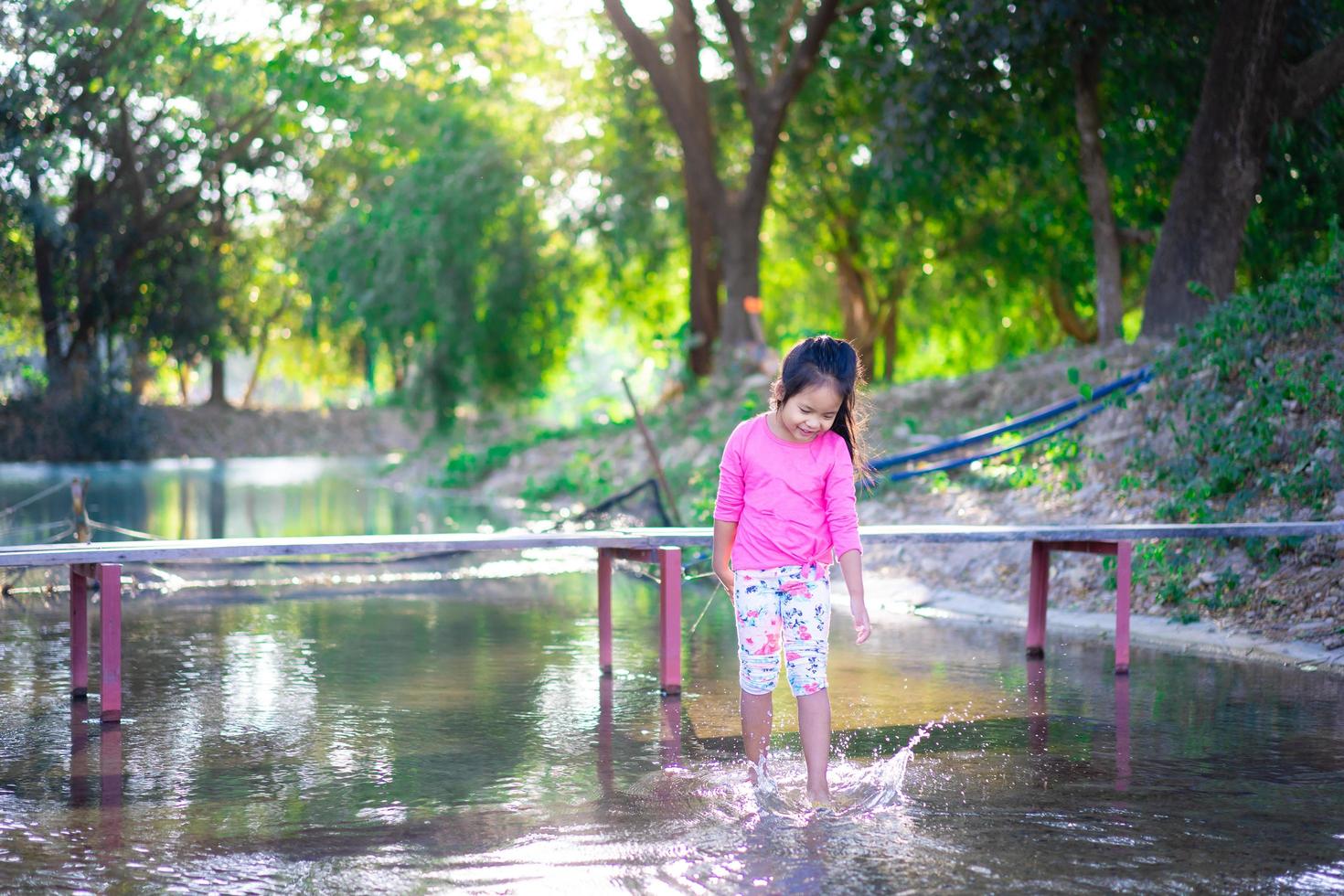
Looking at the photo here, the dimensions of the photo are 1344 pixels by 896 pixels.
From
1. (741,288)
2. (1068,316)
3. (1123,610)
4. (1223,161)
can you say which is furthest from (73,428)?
(1123,610)

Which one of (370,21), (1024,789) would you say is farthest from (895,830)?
(370,21)

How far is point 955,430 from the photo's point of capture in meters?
18.2

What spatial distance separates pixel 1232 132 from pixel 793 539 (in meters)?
13.0

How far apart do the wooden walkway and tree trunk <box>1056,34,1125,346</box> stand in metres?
10.4

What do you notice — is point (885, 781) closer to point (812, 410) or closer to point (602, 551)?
point (812, 410)

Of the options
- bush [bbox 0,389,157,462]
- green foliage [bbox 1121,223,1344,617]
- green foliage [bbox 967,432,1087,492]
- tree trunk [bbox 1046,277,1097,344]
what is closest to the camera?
green foliage [bbox 1121,223,1344,617]

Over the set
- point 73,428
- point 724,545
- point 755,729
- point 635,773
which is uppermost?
point 73,428

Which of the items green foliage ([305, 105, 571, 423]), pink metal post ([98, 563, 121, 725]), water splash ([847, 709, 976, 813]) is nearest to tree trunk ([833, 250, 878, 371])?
green foliage ([305, 105, 571, 423])

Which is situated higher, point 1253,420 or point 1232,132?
point 1232,132

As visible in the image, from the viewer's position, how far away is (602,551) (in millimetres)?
9133

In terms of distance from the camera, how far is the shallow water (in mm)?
4945

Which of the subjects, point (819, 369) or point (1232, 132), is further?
point (1232, 132)

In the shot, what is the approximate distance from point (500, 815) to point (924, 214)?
87.2 ft

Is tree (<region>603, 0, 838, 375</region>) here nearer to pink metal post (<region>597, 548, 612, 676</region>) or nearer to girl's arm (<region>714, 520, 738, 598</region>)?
pink metal post (<region>597, 548, 612, 676</region>)
